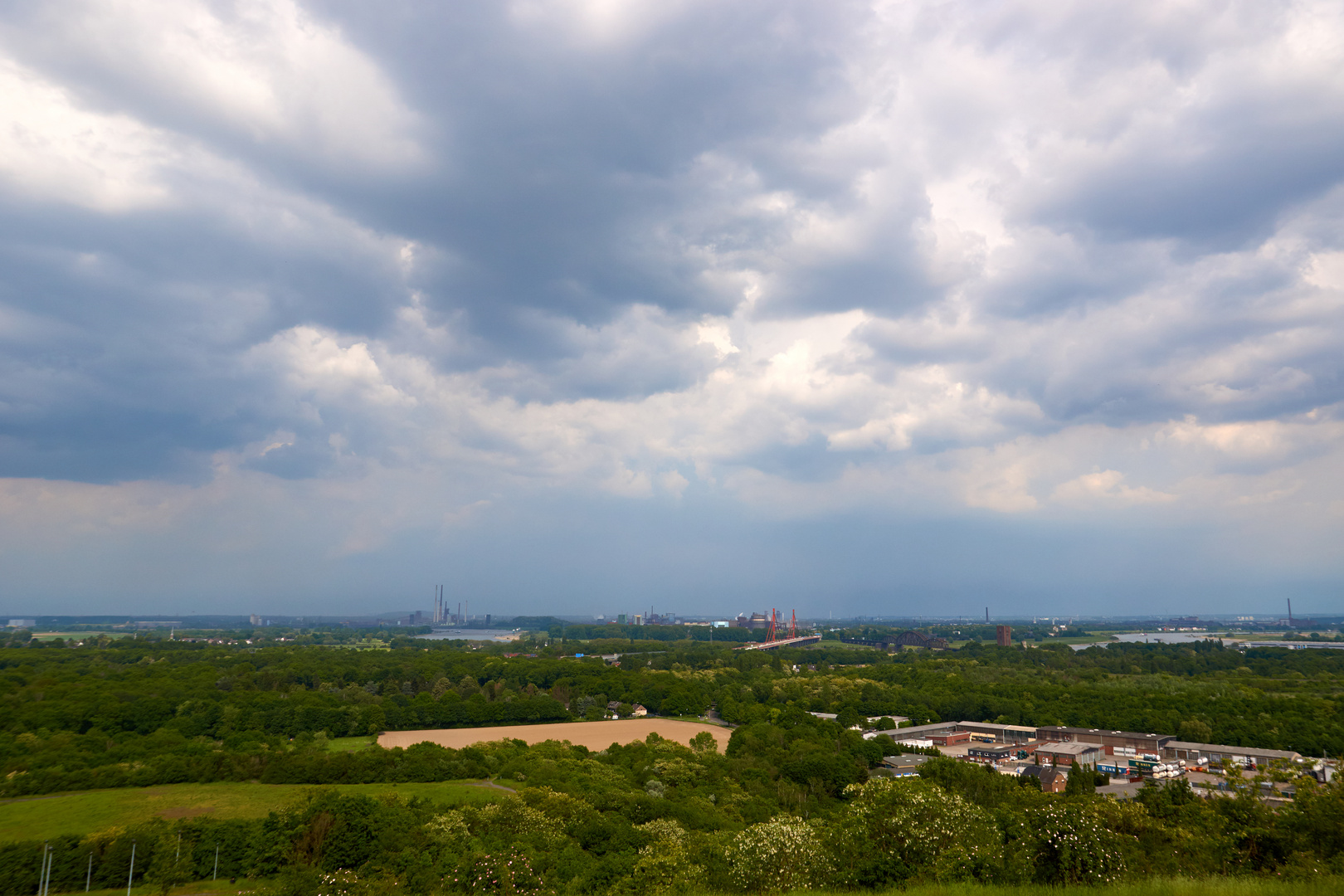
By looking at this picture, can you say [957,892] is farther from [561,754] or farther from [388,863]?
[561,754]

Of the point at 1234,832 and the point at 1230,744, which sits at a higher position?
the point at 1234,832

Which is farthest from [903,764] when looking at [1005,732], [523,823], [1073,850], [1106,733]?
[1073,850]

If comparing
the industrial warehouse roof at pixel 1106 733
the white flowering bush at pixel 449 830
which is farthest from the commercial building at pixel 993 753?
the white flowering bush at pixel 449 830

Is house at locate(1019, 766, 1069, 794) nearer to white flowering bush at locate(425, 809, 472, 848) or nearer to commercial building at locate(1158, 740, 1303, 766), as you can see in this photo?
commercial building at locate(1158, 740, 1303, 766)

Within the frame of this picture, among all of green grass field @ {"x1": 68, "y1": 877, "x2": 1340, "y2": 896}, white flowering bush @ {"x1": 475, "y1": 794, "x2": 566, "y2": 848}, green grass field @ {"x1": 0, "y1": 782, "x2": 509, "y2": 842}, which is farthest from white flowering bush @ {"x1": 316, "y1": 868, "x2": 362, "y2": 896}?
green grass field @ {"x1": 0, "y1": 782, "x2": 509, "y2": 842}


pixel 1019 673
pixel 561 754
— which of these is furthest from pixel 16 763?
pixel 1019 673

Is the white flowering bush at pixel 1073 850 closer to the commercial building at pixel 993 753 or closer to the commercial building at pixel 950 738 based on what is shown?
the commercial building at pixel 993 753
